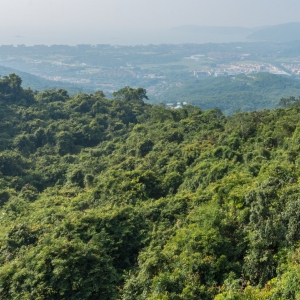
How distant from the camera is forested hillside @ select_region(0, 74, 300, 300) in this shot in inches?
296

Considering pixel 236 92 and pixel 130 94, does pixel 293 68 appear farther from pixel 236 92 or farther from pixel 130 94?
pixel 130 94

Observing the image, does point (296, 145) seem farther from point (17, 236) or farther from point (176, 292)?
point (17, 236)

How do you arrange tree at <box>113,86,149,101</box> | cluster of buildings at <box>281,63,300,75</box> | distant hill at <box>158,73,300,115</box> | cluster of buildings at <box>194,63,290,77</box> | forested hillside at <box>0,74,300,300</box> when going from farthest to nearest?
cluster of buildings at <box>281,63,300,75</box>
cluster of buildings at <box>194,63,290,77</box>
distant hill at <box>158,73,300,115</box>
tree at <box>113,86,149,101</box>
forested hillside at <box>0,74,300,300</box>

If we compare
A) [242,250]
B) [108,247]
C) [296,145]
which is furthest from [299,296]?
[296,145]

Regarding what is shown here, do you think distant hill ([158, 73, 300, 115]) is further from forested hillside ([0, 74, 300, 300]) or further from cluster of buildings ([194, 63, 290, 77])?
forested hillside ([0, 74, 300, 300])

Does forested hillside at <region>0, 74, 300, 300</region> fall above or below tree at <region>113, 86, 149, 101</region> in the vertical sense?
below

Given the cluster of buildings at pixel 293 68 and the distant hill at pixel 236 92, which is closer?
the distant hill at pixel 236 92

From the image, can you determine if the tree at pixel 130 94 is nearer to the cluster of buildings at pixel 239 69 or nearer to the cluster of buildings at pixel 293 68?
the cluster of buildings at pixel 239 69

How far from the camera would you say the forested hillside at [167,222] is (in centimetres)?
753

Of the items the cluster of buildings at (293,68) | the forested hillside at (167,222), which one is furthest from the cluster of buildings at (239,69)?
the forested hillside at (167,222)

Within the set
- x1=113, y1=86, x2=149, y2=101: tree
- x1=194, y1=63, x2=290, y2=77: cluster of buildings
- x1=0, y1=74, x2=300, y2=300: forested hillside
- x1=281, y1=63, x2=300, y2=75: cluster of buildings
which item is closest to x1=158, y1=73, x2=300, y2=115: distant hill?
x1=194, y1=63, x2=290, y2=77: cluster of buildings

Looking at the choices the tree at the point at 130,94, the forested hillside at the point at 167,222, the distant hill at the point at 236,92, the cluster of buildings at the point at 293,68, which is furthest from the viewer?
the cluster of buildings at the point at 293,68

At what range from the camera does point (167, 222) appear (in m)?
11.4

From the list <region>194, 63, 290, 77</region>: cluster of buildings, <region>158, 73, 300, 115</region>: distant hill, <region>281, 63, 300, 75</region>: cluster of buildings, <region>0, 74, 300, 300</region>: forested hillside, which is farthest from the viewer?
<region>281, 63, 300, 75</region>: cluster of buildings
